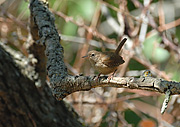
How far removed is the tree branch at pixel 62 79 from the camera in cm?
120

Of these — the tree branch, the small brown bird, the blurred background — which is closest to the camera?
the tree branch

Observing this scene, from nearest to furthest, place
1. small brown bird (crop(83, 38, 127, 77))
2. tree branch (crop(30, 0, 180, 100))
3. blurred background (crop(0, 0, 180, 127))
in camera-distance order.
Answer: tree branch (crop(30, 0, 180, 100))
small brown bird (crop(83, 38, 127, 77))
blurred background (crop(0, 0, 180, 127))

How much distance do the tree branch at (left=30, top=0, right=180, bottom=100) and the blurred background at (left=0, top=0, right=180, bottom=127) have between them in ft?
2.15

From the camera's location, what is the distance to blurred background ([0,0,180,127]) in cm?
306

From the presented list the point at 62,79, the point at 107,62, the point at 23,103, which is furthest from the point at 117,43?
the point at 62,79

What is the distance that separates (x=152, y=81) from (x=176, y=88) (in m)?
0.12

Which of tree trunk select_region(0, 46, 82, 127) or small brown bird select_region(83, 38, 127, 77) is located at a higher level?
small brown bird select_region(83, 38, 127, 77)

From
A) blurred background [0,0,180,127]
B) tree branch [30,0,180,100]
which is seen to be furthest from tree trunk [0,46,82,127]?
tree branch [30,0,180,100]

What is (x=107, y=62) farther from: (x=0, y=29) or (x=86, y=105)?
(x=0, y=29)

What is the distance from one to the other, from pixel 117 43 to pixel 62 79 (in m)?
1.80

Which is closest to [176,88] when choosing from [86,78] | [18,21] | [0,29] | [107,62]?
[86,78]

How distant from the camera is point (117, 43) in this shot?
324 cm

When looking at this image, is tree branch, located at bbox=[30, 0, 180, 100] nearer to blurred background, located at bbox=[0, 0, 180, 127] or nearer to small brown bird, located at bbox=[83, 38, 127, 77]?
Answer: small brown bird, located at bbox=[83, 38, 127, 77]

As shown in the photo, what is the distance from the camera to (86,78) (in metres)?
1.48
